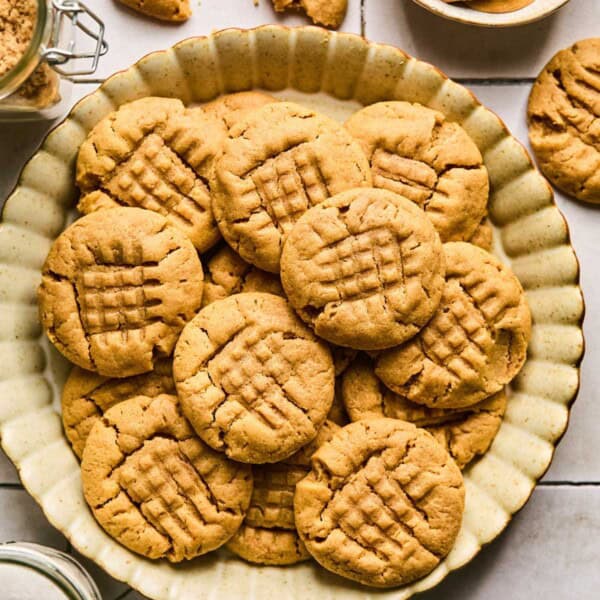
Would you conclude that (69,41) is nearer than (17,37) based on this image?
No

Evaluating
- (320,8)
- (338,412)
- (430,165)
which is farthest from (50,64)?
(338,412)

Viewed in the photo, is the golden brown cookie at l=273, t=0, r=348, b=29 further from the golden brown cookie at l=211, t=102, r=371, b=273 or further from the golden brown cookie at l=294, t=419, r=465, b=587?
the golden brown cookie at l=294, t=419, r=465, b=587

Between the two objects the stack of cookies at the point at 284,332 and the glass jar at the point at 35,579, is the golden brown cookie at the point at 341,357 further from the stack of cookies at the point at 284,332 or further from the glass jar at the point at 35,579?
the glass jar at the point at 35,579

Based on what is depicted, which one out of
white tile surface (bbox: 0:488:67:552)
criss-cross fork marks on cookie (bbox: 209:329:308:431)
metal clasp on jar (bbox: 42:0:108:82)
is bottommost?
white tile surface (bbox: 0:488:67:552)

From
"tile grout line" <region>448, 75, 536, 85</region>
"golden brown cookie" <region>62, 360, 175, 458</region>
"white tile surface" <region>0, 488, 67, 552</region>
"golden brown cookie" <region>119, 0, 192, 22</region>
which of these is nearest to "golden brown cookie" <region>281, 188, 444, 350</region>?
"golden brown cookie" <region>62, 360, 175, 458</region>

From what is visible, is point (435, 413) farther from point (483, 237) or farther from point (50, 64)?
point (50, 64)

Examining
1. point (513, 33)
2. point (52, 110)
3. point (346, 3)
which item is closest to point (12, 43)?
point (52, 110)
